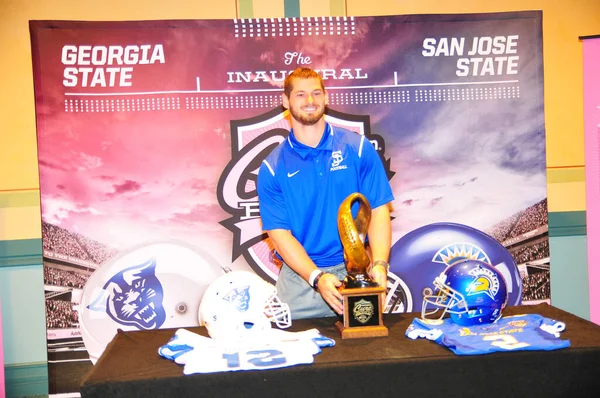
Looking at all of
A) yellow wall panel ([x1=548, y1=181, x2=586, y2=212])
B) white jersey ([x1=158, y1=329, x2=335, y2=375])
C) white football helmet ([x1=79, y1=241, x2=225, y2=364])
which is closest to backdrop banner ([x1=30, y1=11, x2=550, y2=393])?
white football helmet ([x1=79, y1=241, x2=225, y2=364])

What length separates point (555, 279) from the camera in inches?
176

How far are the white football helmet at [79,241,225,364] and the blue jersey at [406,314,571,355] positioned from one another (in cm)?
216

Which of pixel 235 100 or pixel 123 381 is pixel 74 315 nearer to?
pixel 235 100

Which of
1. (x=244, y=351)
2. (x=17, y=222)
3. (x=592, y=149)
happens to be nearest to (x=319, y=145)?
(x=244, y=351)

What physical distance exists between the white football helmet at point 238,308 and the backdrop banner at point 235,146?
2003mm

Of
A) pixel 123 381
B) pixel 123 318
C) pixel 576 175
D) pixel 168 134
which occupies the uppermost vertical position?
pixel 168 134

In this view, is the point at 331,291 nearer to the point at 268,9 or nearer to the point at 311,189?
the point at 311,189

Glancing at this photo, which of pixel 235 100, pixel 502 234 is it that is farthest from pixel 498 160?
pixel 235 100

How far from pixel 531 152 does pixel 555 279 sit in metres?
0.98

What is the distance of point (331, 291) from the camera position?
2414 mm

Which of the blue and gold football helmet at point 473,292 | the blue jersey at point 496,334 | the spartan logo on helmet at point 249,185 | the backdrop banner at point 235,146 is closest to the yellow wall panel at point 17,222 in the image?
the backdrop banner at point 235,146

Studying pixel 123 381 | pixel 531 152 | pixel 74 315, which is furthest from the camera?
pixel 531 152

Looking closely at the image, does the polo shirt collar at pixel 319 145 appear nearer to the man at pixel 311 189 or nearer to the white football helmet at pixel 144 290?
the man at pixel 311 189

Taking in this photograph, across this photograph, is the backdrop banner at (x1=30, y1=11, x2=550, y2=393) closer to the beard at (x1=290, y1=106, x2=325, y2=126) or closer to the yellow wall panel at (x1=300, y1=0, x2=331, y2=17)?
the yellow wall panel at (x1=300, y1=0, x2=331, y2=17)
